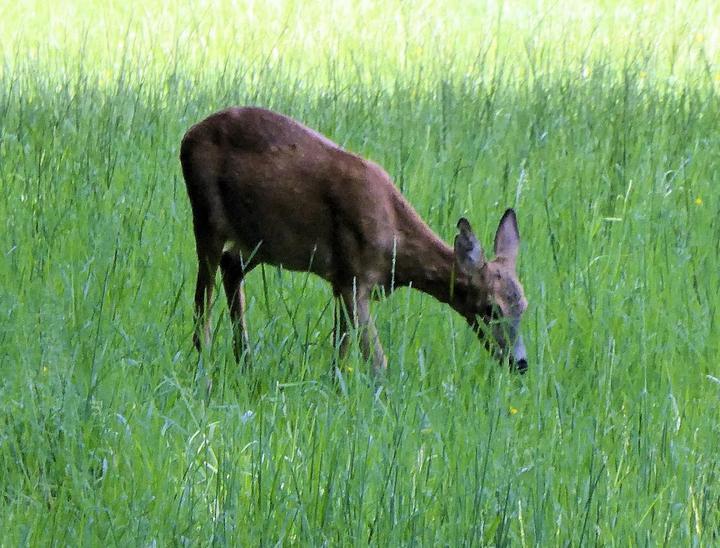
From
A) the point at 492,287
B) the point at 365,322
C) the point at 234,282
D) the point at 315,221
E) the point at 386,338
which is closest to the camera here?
the point at 386,338

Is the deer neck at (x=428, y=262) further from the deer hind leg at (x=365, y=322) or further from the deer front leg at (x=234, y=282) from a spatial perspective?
the deer front leg at (x=234, y=282)

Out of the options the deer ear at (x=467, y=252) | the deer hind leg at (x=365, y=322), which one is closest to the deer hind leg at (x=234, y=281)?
the deer hind leg at (x=365, y=322)

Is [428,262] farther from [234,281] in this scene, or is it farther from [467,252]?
[234,281]

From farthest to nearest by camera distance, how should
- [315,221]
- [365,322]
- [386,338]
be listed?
[315,221] → [365,322] → [386,338]

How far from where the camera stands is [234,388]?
5051 mm

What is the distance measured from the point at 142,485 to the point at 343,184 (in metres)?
2.01

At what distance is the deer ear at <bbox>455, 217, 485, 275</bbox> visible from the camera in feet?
18.1

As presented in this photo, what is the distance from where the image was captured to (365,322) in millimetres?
5414

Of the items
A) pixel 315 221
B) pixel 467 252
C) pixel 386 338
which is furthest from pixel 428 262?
pixel 386 338

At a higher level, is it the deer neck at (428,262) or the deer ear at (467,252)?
the deer ear at (467,252)

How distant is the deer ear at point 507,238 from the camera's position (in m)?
5.73

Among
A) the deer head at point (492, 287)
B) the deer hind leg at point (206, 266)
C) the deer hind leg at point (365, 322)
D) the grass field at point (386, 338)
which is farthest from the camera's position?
the deer hind leg at point (206, 266)

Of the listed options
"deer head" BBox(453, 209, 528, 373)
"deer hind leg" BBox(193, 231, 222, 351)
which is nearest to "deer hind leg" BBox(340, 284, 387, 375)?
"deer head" BBox(453, 209, 528, 373)

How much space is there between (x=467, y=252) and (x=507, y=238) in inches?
10.4
